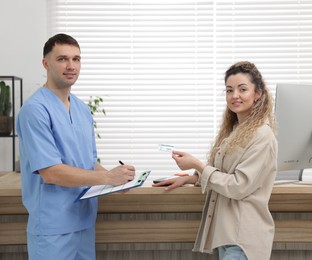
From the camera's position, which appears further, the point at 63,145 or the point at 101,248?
the point at 101,248

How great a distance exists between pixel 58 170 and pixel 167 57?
2.65 m

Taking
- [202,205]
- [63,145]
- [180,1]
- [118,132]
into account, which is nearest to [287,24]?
[180,1]

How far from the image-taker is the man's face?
2.00 meters

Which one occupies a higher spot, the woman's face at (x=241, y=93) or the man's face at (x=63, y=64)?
the man's face at (x=63, y=64)

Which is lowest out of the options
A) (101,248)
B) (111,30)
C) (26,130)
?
(101,248)

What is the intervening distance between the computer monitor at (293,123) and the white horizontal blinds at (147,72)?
200cm

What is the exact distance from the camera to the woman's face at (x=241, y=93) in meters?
1.92

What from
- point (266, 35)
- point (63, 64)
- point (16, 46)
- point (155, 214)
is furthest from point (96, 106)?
point (63, 64)

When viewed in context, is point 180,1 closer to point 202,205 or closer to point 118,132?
point 118,132

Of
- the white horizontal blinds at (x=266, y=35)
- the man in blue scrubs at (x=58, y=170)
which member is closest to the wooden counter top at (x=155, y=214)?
the man in blue scrubs at (x=58, y=170)

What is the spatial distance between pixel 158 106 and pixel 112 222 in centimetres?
226

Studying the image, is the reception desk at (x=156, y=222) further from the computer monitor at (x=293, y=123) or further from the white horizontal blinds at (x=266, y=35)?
the white horizontal blinds at (x=266, y=35)

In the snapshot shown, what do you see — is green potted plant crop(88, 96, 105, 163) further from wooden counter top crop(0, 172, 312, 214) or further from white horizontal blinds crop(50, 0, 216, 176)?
wooden counter top crop(0, 172, 312, 214)

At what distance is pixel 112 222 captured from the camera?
2.23 m
